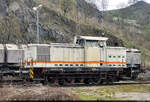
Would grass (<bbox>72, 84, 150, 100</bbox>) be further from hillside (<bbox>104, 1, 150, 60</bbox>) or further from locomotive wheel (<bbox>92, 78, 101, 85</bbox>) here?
hillside (<bbox>104, 1, 150, 60</bbox>)

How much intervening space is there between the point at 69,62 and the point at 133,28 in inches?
3088

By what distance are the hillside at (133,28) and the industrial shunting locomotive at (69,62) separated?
35038mm

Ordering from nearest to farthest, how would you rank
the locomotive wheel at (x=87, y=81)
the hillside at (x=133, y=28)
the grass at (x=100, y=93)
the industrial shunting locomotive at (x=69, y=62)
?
the grass at (x=100, y=93)
the industrial shunting locomotive at (x=69, y=62)
the locomotive wheel at (x=87, y=81)
the hillside at (x=133, y=28)

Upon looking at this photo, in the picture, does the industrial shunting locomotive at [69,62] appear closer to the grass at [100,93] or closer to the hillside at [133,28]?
the grass at [100,93]

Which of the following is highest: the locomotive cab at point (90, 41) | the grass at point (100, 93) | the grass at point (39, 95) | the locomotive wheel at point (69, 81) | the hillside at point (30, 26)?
the hillside at point (30, 26)

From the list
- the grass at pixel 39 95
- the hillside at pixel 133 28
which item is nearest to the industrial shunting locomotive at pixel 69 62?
the grass at pixel 39 95

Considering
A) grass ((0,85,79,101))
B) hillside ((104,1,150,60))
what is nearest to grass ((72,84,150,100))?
grass ((0,85,79,101))

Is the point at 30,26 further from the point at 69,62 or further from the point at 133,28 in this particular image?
the point at 133,28

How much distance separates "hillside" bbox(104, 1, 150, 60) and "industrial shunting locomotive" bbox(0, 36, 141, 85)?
35038mm

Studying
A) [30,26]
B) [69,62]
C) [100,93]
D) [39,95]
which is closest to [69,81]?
[69,62]

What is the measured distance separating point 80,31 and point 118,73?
36.4m

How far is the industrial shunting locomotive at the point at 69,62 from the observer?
59.4 feet

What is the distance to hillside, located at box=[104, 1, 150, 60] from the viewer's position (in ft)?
221

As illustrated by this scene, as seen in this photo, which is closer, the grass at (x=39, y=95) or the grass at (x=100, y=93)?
the grass at (x=39, y=95)
